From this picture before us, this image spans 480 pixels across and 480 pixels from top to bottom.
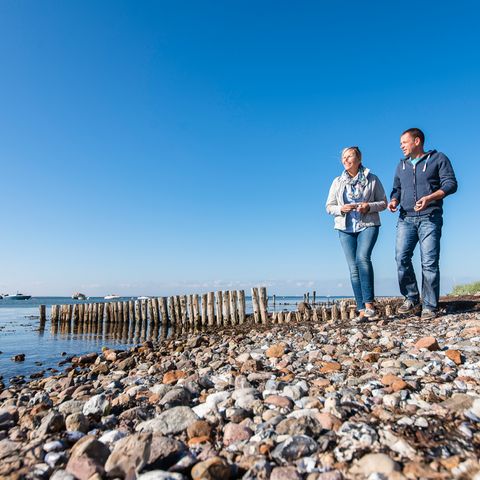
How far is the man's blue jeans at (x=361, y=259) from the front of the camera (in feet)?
17.3

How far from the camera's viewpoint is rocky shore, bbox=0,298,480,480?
1.70m

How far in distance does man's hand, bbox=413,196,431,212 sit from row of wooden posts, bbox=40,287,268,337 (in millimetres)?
6872

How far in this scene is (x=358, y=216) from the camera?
17.6ft

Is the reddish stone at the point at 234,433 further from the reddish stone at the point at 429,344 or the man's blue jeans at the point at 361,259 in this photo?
the man's blue jeans at the point at 361,259

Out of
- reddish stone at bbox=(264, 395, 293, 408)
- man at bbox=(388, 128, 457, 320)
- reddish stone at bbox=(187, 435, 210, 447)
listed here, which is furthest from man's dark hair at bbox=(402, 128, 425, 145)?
reddish stone at bbox=(187, 435, 210, 447)

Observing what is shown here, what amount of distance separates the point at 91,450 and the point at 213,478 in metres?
0.75

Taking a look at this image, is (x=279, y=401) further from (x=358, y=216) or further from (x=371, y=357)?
(x=358, y=216)

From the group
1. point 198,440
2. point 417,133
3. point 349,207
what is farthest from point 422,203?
point 198,440

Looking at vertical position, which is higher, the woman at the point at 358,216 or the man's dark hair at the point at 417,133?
the man's dark hair at the point at 417,133

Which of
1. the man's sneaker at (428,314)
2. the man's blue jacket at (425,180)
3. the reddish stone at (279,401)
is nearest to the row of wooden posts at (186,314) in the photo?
the man's sneaker at (428,314)

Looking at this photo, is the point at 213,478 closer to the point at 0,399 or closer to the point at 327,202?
the point at 0,399

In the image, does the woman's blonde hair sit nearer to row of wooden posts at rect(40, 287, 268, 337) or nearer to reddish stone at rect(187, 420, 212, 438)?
reddish stone at rect(187, 420, 212, 438)

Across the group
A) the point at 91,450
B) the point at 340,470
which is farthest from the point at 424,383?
the point at 91,450

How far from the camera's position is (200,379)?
321cm
